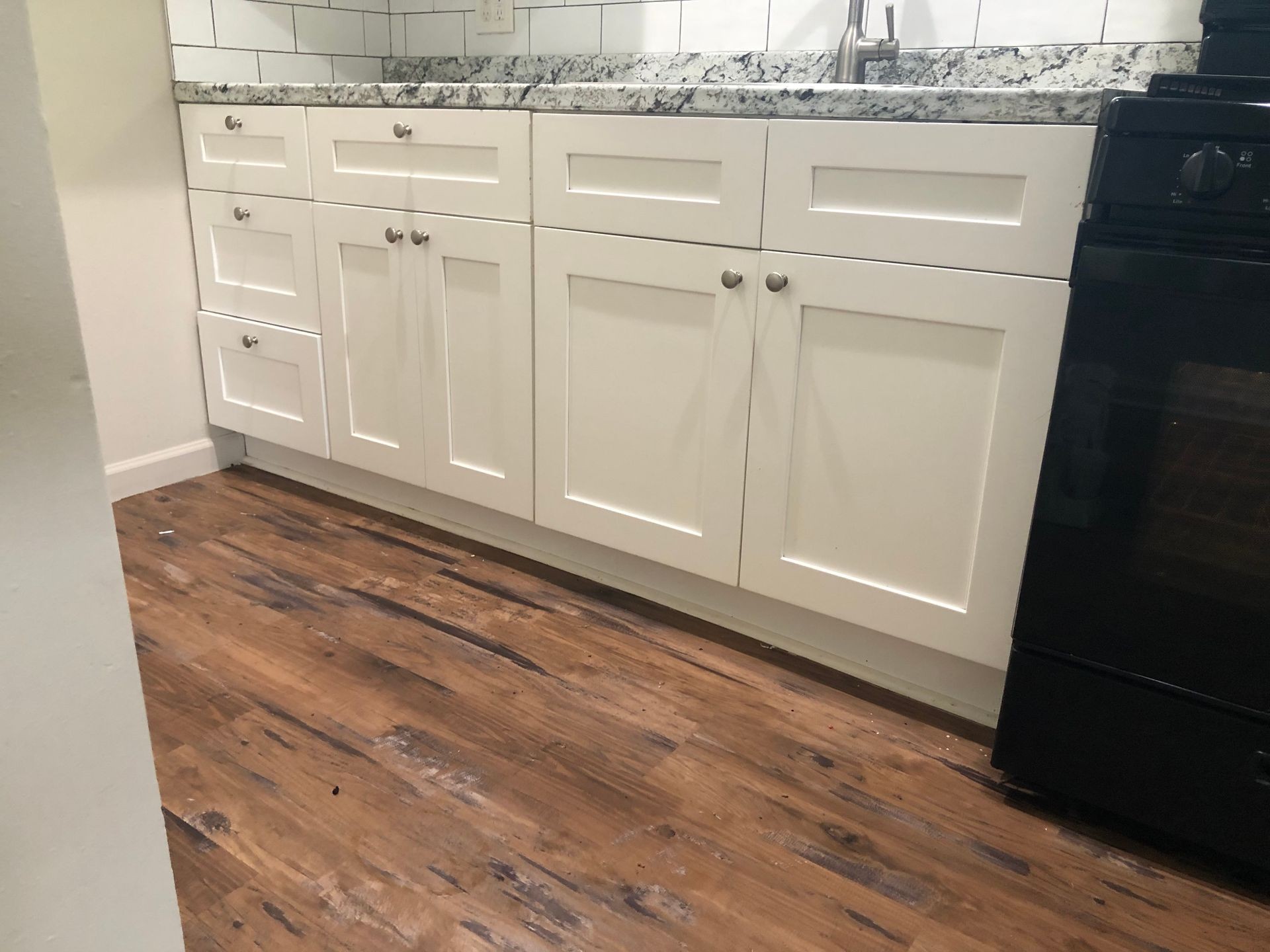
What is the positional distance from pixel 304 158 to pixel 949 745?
5.57 ft

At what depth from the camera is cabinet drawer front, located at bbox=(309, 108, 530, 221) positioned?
1.77 metres

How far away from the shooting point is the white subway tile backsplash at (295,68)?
241 centimetres

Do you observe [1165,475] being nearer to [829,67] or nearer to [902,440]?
[902,440]

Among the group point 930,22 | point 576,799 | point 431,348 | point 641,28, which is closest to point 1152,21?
point 930,22

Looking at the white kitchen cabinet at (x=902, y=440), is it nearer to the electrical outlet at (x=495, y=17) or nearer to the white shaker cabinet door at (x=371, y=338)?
the white shaker cabinet door at (x=371, y=338)

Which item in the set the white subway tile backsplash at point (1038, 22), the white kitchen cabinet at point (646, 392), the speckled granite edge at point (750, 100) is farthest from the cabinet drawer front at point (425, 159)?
the white subway tile backsplash at point (1038, 22)

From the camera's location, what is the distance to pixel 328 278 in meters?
2.13

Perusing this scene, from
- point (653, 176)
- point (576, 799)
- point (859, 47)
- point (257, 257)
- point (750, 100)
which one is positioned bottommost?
point (576, 799)

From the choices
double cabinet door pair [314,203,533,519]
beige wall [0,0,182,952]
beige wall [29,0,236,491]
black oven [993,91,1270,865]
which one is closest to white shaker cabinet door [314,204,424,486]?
double cabinet door pair [314,203,533,519]

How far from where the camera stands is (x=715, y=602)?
6.02 feet

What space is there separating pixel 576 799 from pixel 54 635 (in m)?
0.88

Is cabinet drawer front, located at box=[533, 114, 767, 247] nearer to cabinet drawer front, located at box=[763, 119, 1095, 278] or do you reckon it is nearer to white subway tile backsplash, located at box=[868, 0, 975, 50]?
cabinet drawer front, located at box=[763, 119, 1095, 278]

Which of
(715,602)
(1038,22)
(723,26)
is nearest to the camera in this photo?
(1038,22)

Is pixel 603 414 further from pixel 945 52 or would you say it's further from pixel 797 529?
pixel 945 52
